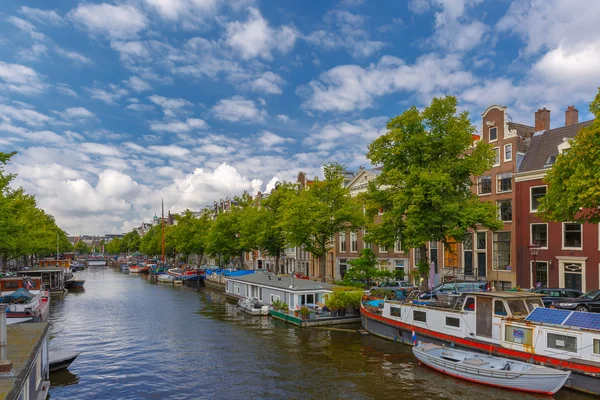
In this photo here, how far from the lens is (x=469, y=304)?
2852 centimetres

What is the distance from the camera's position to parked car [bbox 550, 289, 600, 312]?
103 feet

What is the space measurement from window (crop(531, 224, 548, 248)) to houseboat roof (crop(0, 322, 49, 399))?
4259cm

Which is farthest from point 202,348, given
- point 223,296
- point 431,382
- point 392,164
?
point 223,296

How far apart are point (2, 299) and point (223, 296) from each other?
3187 cm

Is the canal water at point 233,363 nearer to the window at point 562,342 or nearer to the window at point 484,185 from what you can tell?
the window at point 562,342

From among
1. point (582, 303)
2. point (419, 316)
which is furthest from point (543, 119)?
point (419, 316)

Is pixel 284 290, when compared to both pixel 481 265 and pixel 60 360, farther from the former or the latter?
pixel 481 265

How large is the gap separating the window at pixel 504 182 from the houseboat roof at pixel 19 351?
43639mm

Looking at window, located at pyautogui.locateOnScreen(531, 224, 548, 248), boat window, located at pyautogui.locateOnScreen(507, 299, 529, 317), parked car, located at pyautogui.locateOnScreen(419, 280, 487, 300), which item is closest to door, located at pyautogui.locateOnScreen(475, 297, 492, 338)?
boat window, located at pyautogui.locateOnScreen(507, 299, 529, 317)

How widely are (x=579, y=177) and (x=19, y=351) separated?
29.7m

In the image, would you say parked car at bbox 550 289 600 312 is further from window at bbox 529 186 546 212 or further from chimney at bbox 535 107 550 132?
chimney at bbox 535 107 550 132

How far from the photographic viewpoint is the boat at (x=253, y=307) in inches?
1820

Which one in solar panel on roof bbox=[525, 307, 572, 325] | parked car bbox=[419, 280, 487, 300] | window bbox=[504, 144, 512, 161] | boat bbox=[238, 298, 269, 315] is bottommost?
boat bbox=[238, 298, 269, 315]

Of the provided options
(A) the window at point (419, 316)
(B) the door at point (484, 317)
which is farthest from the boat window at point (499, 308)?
(A) the window at point (419, 316)
